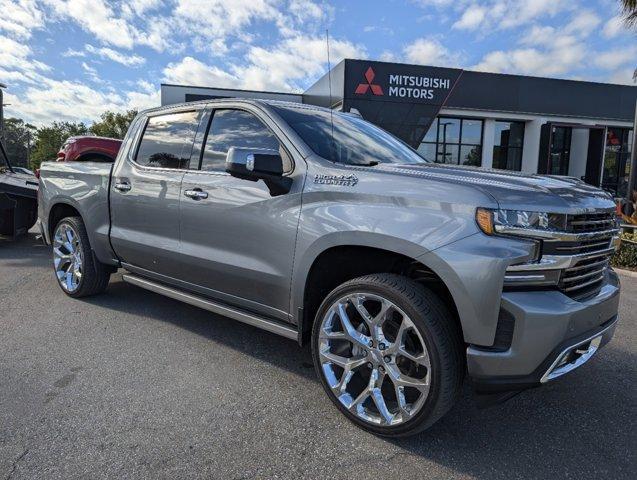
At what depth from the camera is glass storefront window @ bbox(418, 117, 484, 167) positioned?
21795 mm

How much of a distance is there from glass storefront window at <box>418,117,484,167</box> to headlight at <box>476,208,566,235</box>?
19.8 metres

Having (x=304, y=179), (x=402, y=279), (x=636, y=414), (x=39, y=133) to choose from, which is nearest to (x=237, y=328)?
(x=304, y=179)

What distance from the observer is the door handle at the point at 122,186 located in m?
4.40

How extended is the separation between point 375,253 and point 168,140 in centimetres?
229

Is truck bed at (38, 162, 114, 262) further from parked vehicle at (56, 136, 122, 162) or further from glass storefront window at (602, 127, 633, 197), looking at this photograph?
glass storefront window at (602, 127, 633, 197)

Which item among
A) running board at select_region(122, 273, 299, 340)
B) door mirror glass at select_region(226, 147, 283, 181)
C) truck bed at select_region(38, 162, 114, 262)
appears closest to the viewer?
door mirror glass at select_region(226, 147, 283, 181)

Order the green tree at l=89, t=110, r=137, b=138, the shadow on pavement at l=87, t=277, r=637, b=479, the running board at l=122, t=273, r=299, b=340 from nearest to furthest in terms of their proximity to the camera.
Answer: the shadow on pavement at l=87, t=277, r=637, b=479
the running board at l=122, t=273, r=299, b=340
the green tree at l=89, t=110, r=137, b=138

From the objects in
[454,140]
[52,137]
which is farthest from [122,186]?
[52,137]

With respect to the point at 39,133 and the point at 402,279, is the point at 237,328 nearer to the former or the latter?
the point at 402,279

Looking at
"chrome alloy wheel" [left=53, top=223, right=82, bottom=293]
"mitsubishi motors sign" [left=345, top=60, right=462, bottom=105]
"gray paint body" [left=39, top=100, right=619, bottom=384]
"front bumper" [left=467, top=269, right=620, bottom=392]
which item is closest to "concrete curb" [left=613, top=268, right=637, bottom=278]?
"gray paint body" [left=39, top=100, right=619, bottom=384]

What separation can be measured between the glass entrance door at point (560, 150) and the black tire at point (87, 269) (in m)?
21.8

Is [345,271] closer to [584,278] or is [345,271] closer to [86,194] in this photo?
[584,278]

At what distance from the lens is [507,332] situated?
7.69ft

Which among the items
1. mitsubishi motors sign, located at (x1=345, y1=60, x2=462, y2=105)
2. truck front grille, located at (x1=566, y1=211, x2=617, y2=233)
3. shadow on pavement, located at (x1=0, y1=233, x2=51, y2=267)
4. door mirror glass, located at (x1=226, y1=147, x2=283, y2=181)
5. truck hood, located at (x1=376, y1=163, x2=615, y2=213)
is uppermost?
mitsubishi motors sign, located at (x1=345, y1=60, x2=462, y2=105)
